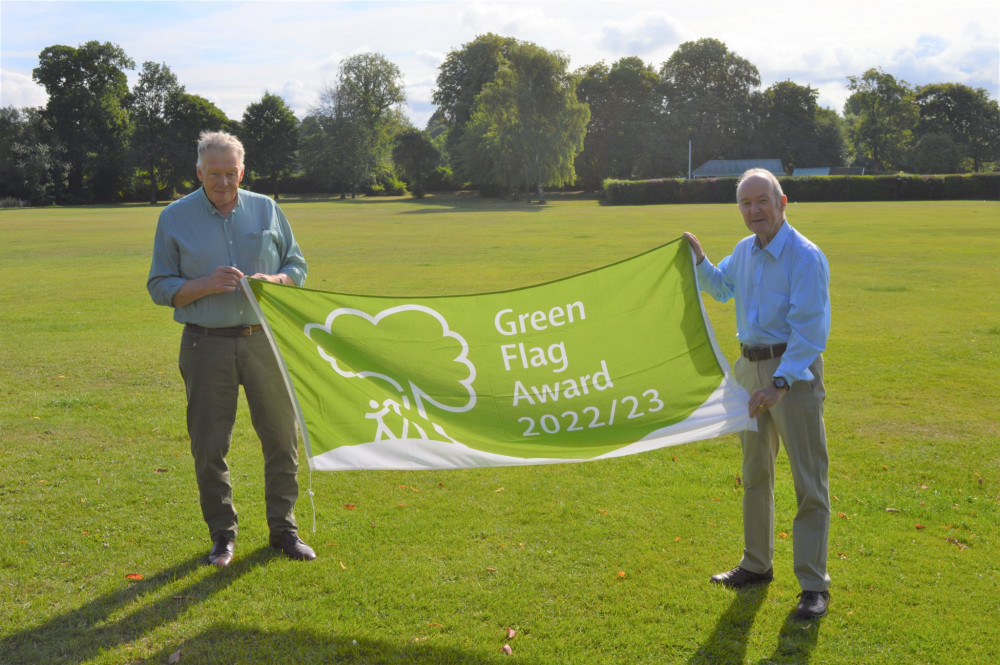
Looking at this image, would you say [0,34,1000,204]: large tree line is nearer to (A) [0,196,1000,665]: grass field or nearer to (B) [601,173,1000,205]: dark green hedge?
(B) [601,173,1000,205]: dark green hedge

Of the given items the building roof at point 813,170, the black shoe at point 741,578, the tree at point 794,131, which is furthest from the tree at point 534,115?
the black shoe at point 741,578

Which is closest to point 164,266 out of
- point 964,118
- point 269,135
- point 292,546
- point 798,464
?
point 292,546

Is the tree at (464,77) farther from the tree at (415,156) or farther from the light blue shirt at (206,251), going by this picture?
the light blue shirt at (206,251)

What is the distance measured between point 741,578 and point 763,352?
147 centimetres

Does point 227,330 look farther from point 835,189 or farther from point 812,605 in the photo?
point 835,189

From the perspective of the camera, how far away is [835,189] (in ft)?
234

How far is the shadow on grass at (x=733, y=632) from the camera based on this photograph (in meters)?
4.27

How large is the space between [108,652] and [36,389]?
697 cm

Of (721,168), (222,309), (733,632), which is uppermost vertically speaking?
(721,168)

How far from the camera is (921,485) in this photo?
675cm

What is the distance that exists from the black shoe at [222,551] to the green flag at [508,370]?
123 centimetres

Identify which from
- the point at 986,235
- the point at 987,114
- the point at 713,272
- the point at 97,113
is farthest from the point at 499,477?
the point at 987,114

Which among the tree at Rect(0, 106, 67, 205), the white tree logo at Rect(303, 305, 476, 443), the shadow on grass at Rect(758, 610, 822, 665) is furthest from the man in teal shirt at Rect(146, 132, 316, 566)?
the tree at Rect(0, 106, 67, 205)

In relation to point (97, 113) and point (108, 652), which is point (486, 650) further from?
point (97, 113)
